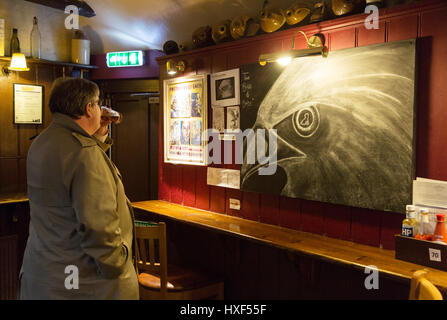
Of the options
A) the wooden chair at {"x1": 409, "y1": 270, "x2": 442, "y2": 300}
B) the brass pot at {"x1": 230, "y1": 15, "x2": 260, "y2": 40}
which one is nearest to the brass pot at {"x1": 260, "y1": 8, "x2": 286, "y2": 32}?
the brass pot at {"x1": 230, "y1": 15, "x2": 260, "y2": 40}

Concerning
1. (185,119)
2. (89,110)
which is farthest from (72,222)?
(185,119)

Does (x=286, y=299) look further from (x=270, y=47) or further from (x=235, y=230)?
(x=270, y=47)

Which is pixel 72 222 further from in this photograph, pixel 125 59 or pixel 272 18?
pixel 125 59

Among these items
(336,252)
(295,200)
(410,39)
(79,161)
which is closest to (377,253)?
(336,252)

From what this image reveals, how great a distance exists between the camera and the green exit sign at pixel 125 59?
430 cm

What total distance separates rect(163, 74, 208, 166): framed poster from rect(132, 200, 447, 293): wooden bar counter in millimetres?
538

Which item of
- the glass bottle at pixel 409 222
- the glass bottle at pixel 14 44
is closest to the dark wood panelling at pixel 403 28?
the glass bottle at pixel 409 222

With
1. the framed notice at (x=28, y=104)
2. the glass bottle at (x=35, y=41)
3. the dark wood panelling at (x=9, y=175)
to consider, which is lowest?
the dark wood panelling at (x=9, y=175)

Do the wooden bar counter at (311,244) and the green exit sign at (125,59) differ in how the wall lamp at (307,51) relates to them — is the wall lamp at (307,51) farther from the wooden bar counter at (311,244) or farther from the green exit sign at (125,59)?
the green exit sign at (125,59)

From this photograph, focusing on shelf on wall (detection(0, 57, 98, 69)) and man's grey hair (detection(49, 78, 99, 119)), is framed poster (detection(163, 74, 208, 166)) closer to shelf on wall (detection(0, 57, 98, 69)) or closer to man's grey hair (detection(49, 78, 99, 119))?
shelf on wall (detection(0, 57, 98, 69))

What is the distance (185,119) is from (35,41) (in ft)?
6.34

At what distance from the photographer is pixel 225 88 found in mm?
3289

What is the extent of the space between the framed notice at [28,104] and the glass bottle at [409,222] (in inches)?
147
